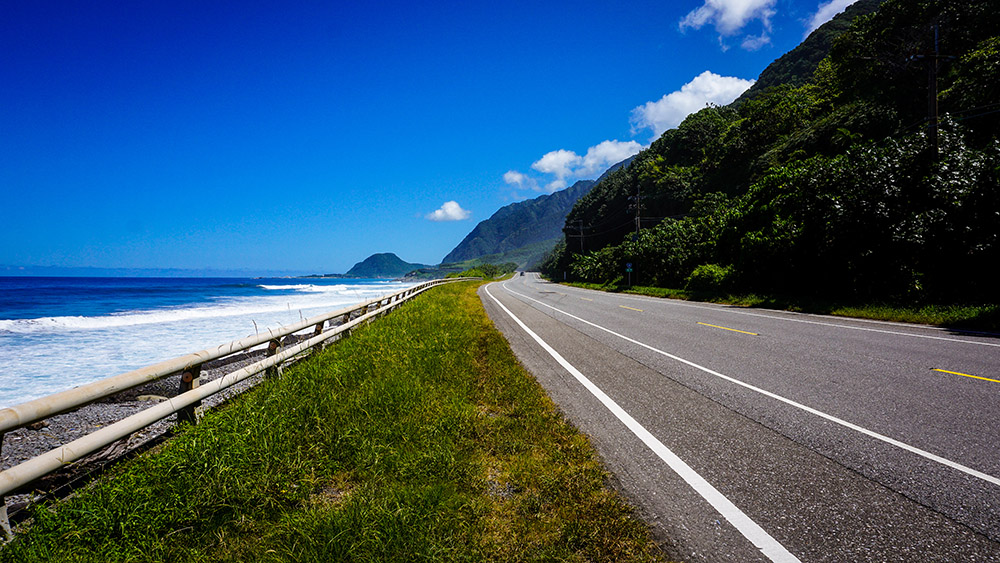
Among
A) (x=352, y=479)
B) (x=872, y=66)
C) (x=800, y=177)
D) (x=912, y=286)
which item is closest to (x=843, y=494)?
(x=352, y=479)

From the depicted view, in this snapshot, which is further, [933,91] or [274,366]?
[933,91]

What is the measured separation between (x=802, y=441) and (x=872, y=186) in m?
13.8

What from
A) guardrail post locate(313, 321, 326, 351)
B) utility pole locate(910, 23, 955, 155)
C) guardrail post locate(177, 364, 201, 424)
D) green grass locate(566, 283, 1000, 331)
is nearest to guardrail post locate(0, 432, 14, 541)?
guardrail post locate(177, 364, 201, 424)

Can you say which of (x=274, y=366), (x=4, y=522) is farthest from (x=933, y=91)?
(x=4, y=522)

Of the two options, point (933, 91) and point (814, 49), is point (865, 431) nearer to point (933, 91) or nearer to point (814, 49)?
point (933, 91)

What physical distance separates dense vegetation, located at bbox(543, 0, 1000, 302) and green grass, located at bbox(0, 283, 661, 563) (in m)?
14.3

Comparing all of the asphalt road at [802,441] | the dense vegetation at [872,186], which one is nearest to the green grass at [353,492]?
the asphalt road at [802,441]

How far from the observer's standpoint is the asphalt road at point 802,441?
241 centimetres

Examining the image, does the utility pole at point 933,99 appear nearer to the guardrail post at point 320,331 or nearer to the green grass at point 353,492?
the green grass at point 353,492

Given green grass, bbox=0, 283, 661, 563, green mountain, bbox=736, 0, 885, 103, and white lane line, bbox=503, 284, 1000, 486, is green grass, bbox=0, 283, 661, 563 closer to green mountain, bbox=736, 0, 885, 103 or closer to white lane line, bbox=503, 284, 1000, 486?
white lane line, bbox=503, 284, 1000, 486

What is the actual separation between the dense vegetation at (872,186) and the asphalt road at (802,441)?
5570 mm

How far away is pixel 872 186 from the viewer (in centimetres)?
1288

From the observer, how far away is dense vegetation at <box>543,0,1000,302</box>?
1141cm

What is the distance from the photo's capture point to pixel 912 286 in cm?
1182
